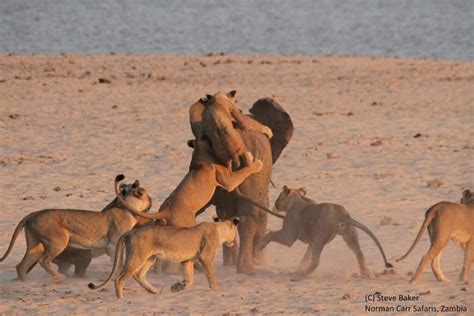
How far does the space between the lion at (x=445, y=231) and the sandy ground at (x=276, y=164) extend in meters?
0.28

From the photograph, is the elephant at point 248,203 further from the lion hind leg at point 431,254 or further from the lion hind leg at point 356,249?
the lion hind leg at point 431,254

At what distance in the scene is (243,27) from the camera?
6512cm

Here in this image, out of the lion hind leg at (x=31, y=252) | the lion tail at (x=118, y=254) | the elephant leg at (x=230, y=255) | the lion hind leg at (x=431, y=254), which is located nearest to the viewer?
the lion tail at (x=118, y=254)

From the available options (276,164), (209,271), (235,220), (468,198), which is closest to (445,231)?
(468,198)

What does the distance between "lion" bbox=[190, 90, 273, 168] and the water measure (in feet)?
113

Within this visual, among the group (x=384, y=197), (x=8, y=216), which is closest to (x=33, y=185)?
(x=8, y=216)

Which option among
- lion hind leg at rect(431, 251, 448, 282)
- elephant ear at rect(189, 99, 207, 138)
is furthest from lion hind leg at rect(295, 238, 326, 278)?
elephant ear at rect(189, 99, 207, 138)

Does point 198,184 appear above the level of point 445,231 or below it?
above

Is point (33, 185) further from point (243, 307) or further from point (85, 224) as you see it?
point (243, 307)

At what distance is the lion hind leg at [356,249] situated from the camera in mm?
14039

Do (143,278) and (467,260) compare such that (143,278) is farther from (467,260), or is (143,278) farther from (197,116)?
(467,260)

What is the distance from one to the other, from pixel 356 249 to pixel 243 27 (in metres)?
51.4

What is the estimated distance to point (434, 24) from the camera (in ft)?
223

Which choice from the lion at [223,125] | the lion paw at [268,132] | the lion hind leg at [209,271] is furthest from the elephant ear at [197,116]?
the lion hind leg at [209,271]
